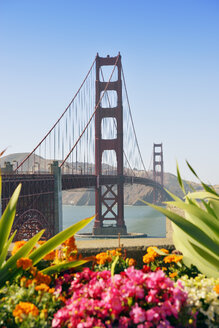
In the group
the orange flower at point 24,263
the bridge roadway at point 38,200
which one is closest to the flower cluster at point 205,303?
the orange flower at point 24,263

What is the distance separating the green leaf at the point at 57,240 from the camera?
305 centimetres

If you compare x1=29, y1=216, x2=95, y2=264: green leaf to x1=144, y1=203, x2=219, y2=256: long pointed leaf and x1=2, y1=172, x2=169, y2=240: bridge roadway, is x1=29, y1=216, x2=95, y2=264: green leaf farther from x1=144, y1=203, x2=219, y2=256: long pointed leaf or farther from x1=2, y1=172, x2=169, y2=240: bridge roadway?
x1=2, y1=172, x2=169, y2=240: bridge roadway

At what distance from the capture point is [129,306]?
8.06 feet

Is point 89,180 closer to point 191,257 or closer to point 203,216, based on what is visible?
point 191,257

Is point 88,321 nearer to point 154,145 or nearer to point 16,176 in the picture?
point 16,176

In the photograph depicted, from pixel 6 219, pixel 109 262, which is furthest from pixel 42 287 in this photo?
pixel 109 262

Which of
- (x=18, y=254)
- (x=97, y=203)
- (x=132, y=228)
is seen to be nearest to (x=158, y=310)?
(x=18, y=254)

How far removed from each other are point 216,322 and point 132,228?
5824 centimetres

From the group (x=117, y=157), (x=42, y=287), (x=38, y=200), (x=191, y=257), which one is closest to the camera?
(x=42, y=287)

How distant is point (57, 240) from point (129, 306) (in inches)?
34.0

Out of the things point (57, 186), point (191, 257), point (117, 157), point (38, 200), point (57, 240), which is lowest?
point (38, 200)

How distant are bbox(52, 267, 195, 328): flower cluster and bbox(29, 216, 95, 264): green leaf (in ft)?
1.76

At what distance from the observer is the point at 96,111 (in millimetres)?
46125

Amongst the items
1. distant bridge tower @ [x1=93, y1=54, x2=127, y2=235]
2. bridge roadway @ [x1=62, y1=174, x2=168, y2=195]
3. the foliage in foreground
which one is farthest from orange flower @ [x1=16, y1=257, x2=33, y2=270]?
distant bridge tower @ [x1=93, y1=54, x2=127, y2=235]
